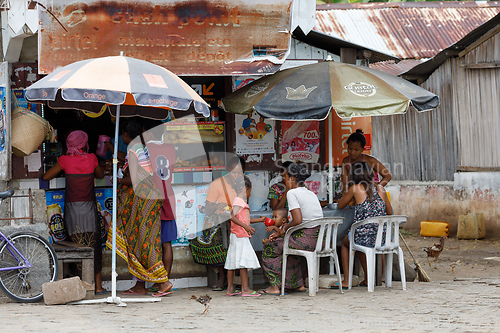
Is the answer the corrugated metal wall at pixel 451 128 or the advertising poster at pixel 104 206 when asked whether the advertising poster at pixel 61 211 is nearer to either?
the advertising poster at pixel 104 206

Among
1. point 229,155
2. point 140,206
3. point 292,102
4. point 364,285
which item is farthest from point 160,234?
point 364,285

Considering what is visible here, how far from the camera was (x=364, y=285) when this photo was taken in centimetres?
665

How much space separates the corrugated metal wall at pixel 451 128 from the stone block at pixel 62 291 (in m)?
8.68

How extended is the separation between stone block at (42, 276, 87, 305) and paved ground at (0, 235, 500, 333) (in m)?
0.10

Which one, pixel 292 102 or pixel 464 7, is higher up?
pixel 464 7

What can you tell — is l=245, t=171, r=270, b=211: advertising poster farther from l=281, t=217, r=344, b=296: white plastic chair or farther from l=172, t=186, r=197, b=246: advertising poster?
l=281, t=217, r=344, b=296: white plastic chair

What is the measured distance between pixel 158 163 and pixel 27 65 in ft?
5.95

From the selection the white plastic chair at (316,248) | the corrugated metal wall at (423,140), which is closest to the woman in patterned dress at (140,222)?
the white plastic chair at (316,248)

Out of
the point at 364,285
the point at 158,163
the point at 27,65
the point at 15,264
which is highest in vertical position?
the point at 27,65

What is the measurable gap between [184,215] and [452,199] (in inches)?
288

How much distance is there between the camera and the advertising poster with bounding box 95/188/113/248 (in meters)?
6.41

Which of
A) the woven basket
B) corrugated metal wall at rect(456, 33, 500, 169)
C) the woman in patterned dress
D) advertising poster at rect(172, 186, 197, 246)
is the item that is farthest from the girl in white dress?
corrugated metal wall at rect(456, 33, 500, 169)

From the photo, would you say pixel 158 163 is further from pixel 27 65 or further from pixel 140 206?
Answer: pixel 27 65

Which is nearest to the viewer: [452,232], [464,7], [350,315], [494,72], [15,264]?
[350,315]
